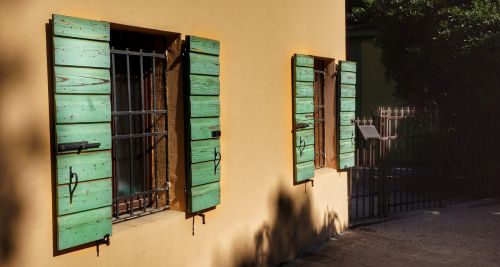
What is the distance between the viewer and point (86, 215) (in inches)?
142

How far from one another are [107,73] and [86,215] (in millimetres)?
871

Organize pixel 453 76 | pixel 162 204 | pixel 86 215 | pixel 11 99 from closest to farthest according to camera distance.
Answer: pixel 11 99 → pixel 86 215 → pixel 162 204 → pixel 453 76

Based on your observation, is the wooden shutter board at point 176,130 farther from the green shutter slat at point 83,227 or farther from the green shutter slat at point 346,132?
the green shutter slat at point 346,132

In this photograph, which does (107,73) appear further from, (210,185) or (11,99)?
(210,185)

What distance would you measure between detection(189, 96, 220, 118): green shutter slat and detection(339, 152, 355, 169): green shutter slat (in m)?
3.13

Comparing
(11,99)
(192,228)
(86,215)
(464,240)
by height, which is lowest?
(464,240)

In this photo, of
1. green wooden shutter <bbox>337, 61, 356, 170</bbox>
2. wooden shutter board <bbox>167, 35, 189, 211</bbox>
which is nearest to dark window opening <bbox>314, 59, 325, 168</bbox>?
green wooden shutter <bbox>337, 61, 356, 170</bbox>

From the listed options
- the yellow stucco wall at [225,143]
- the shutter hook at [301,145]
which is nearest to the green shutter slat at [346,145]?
the yellow stucco wall at [225,143]

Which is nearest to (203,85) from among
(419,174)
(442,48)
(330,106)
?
(330,106)

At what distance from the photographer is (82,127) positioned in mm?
3564

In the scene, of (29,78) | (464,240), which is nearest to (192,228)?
(29,78)

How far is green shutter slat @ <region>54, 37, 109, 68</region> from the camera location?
339 cm

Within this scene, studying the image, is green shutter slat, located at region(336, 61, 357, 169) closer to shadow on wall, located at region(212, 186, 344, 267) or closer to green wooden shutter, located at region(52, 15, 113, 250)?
shadow on wall, located at region(212, 186, 344, 267)

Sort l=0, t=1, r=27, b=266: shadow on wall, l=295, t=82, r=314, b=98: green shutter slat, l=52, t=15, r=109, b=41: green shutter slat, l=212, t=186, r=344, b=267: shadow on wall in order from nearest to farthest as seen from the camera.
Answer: l=0, t=1, r=27, b=266: shadow on wall, l=52, t=15, r=109, b=41: green shutter slat, l=212, t=186, r=344, b=267: shadow on wall, l=295, t=82, r=314, b=98: green shutter slat
